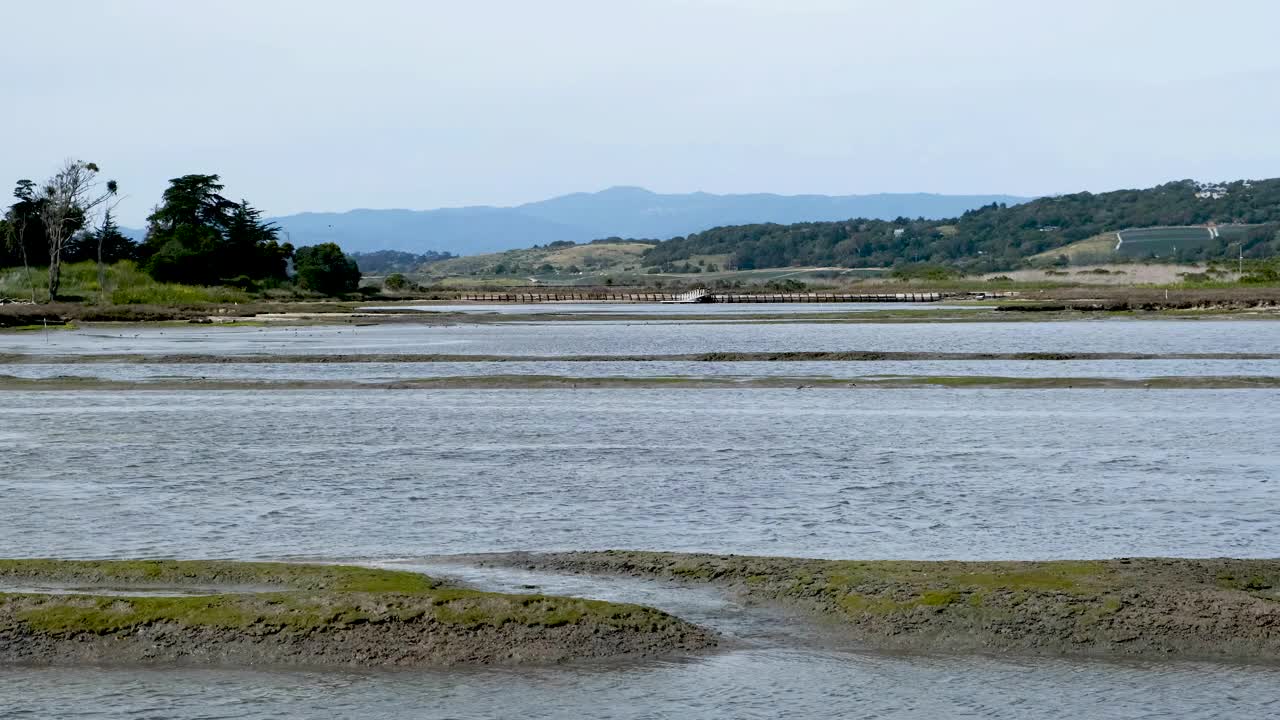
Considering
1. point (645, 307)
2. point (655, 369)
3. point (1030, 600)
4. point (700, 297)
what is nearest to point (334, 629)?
point (1030, 600)

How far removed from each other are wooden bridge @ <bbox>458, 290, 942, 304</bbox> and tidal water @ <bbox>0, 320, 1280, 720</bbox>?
92488 mm

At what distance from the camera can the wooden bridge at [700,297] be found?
138125 millimetres

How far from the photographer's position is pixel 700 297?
148m

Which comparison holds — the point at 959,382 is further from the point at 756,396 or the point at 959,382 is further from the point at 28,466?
the point at 28,466

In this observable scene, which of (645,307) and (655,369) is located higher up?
(645,307)

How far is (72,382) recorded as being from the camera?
4316 cm

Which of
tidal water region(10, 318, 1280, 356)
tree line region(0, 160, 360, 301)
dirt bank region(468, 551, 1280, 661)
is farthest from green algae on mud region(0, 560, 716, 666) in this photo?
tree line region(0, 160, 360, 301)

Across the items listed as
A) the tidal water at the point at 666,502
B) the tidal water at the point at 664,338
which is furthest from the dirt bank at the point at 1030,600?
the tidal water at the point at 664,338

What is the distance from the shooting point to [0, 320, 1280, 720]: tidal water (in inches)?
450

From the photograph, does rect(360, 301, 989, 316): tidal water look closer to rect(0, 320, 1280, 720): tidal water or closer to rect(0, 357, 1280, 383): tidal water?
rect(0, 357, 1280, 383): tidal water

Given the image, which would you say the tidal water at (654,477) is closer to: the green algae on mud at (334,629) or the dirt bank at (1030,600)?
the dirt bank at (1030,600)

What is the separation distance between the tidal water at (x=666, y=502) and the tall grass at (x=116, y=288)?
60476 mm

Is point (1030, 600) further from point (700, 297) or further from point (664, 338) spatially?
point (700, 297)

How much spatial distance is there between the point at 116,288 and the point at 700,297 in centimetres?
5855
